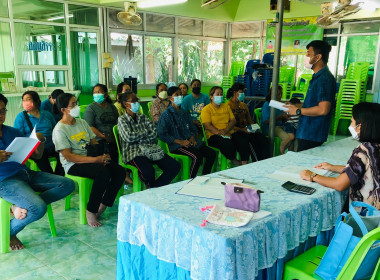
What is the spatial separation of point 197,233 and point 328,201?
3.14 ft

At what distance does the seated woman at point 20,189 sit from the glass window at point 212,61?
7.61 metres

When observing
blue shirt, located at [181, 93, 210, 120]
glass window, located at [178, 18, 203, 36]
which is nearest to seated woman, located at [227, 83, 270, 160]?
blue shirt, located at [181, 93, 210, 120]

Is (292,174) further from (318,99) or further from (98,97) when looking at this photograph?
(98,97)

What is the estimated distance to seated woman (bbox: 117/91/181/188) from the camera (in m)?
3.48

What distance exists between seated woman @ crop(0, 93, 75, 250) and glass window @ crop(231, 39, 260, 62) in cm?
798

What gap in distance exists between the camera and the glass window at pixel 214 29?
968 centimetres

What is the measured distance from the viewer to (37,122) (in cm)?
372

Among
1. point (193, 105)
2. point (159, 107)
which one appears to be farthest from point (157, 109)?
point (193, 105)

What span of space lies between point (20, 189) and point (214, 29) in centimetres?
834

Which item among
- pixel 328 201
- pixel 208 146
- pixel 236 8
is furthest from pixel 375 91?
pixel 328 201

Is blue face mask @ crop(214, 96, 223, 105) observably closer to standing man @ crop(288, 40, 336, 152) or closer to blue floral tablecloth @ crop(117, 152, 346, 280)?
standing man @ crop(288, 40, 336, 152)

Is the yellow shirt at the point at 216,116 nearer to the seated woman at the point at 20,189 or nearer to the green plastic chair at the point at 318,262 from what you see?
the seated woman at the point at 20,189

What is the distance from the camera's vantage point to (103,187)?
3135 millimetres

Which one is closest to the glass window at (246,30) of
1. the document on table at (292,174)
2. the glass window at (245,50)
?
the glass window at (245,50)
